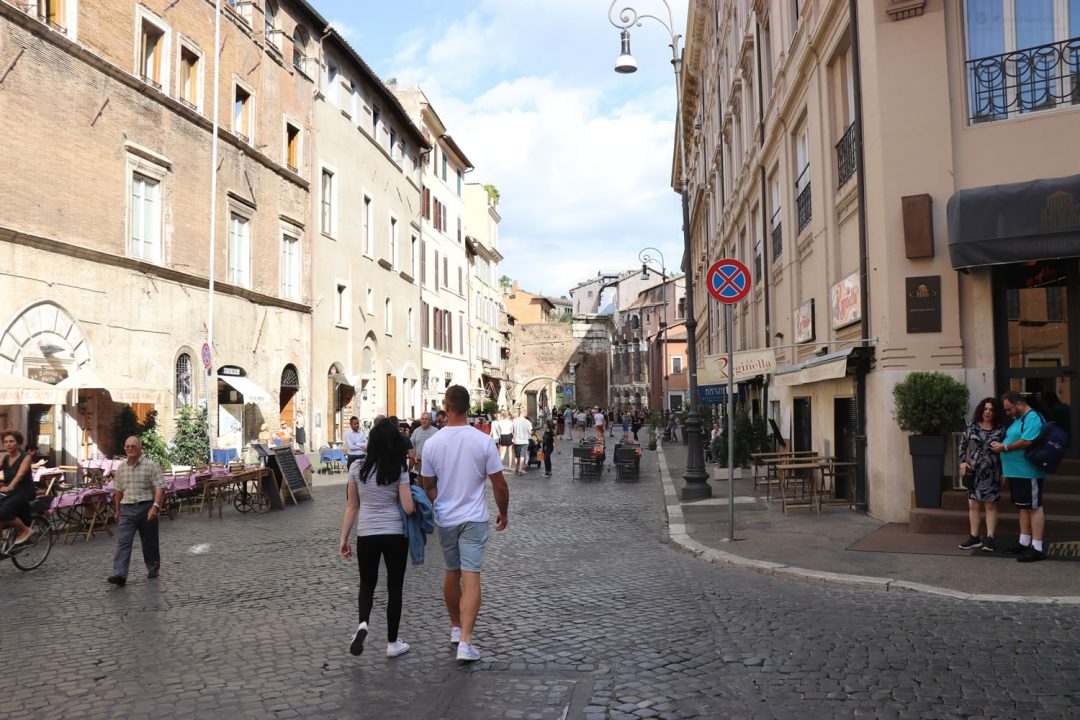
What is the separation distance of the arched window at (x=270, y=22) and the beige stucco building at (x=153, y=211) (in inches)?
2.7

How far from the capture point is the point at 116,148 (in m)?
18.3

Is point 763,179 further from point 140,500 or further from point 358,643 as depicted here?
point 358,643

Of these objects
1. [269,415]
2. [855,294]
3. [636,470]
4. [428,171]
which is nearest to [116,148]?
[269,415]

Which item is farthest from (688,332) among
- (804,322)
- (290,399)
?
(290,399)

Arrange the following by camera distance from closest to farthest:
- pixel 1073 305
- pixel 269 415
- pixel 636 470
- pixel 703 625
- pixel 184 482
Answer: pixel 703 625 → pixel 1073 305 → pixel 184 482 → pixel 636 470 → pixel 269 415

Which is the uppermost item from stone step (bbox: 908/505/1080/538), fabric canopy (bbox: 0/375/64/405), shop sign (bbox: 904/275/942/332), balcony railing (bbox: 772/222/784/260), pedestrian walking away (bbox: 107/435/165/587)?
balcony railing (bbox: 772/222/784/260)

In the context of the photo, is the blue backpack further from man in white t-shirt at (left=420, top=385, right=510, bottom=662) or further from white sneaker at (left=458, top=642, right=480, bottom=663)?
white sneaker at (left=458, top=642, right=480, bottom=663)

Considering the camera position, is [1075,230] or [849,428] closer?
[1075,230]

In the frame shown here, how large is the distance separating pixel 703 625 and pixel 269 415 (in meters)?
21.1

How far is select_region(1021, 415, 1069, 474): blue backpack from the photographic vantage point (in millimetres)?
8148

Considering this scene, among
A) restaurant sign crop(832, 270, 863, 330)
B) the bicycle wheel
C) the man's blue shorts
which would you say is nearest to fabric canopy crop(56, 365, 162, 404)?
the bicycle wheel

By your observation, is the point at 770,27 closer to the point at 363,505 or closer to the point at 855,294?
the point at 855,294

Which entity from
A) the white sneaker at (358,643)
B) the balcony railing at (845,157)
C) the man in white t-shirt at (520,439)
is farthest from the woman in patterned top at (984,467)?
the man in white t-shirt at (520,439)

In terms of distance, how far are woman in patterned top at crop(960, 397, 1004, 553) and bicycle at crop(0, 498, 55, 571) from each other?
10.1 metres
